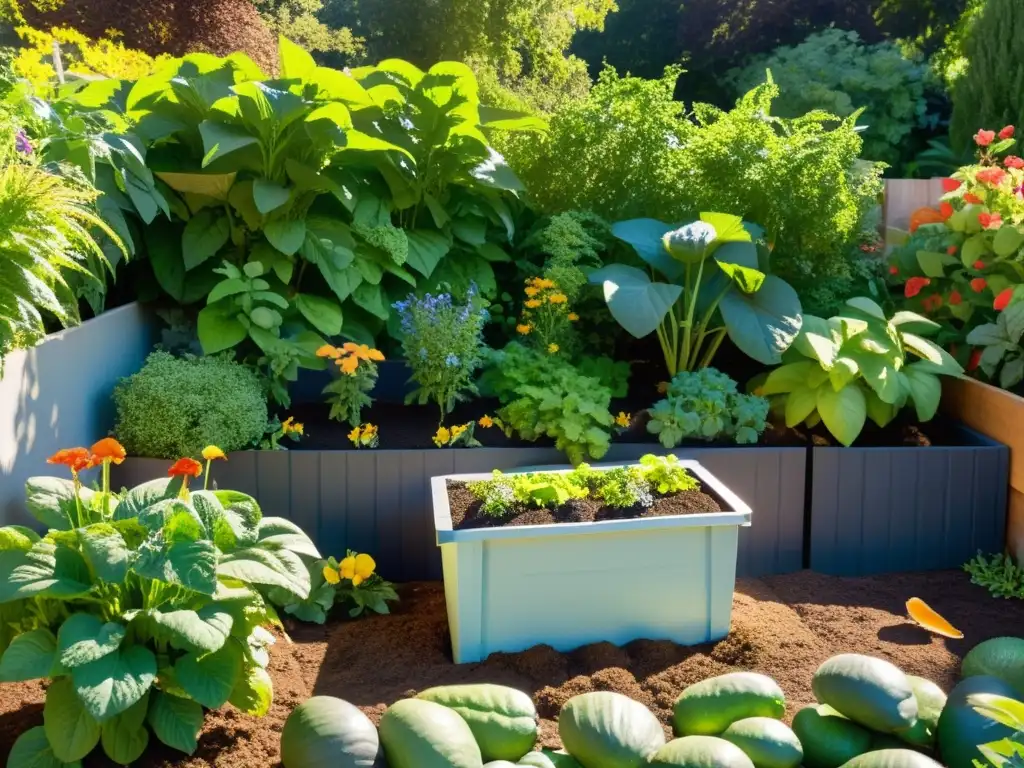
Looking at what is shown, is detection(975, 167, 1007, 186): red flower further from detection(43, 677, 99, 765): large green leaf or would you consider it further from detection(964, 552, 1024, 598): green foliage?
detection(43, 677, 99, 765): large green leaf

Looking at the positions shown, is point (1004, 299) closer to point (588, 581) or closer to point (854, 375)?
point (854, 375)

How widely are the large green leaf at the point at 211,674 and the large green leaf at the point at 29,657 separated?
216 mm

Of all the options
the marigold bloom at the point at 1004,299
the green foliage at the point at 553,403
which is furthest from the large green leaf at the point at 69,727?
the marigold bloom at the point at 1004,299

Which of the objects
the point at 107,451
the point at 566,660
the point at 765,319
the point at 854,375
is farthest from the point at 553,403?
the point at 107,451

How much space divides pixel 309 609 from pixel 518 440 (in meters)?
0.91

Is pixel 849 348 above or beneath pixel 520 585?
above

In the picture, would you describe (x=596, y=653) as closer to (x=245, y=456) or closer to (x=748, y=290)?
(x=245, y=456)

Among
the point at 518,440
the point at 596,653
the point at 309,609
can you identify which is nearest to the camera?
the point at 596,653

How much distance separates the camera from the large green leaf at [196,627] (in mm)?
1640

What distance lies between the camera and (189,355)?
10.4ft

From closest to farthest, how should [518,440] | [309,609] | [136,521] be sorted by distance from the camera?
[136,521] → [309,609] → [518,440]

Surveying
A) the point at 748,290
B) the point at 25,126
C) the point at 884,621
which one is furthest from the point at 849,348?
the point at 25,126

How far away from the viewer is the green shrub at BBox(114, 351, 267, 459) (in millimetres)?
2830

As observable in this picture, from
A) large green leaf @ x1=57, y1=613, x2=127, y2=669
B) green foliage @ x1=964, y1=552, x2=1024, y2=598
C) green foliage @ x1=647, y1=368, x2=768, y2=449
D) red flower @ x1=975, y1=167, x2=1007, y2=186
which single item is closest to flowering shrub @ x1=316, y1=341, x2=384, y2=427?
green foliage @ x1=647, y1=368, x2=768, y2=449
